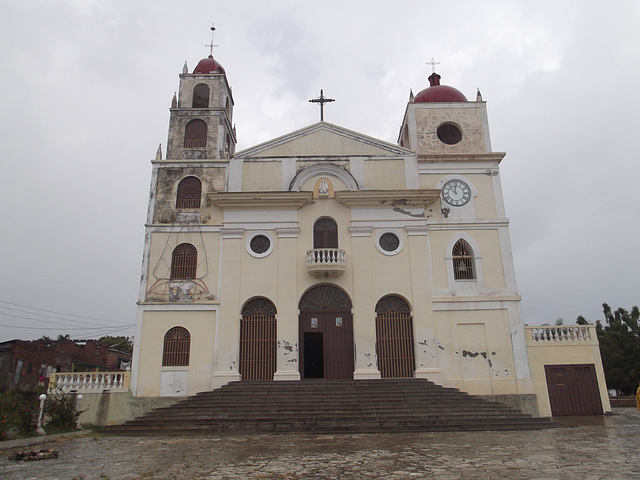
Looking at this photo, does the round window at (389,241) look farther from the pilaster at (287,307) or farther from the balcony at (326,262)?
the pilaster at (287,307)

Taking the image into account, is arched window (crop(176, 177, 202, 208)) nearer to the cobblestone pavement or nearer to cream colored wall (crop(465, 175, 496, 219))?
the cobblestone pavement

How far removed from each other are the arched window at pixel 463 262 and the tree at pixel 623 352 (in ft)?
50.7

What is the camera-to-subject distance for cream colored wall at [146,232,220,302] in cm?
1781

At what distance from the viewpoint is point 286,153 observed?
19609mm

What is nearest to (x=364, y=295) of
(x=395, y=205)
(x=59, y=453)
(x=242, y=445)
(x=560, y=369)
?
(x=395, y=205)

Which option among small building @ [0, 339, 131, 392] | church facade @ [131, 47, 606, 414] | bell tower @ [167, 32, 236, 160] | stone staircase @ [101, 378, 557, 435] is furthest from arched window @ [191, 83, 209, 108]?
small building @ [0, 339, 131, 392]

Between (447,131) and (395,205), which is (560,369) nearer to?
(395,205)

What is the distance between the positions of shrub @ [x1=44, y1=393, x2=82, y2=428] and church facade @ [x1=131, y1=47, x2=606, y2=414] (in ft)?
7.43

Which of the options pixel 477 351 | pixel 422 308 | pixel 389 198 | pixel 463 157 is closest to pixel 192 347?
pixel 422 308

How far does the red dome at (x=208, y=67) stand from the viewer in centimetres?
2170

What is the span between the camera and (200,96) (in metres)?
21.0

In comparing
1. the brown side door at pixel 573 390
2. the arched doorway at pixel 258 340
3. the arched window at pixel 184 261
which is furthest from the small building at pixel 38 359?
the brown side door at pixel 573 390

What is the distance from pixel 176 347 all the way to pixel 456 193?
1183 centimetres

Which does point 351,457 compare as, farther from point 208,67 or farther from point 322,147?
point 208,67
